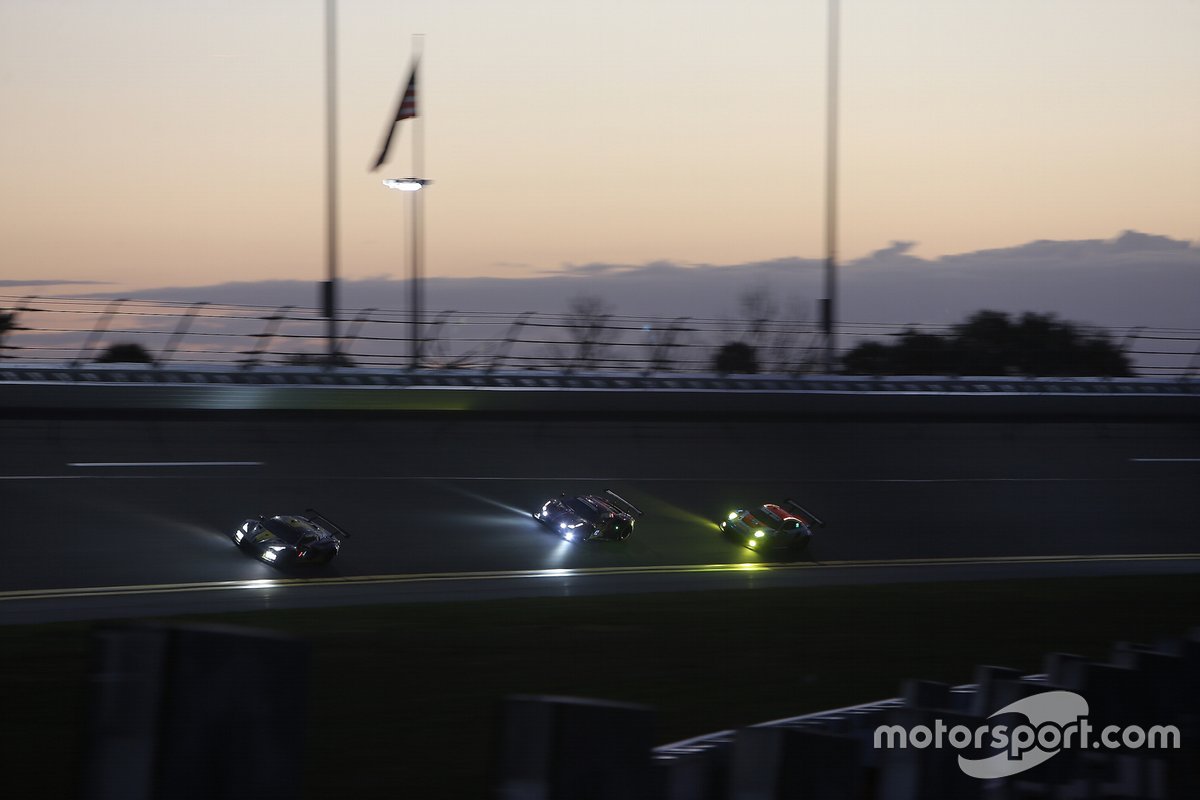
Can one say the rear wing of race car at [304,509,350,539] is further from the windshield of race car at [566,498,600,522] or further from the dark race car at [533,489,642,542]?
the windshield of race car at [566,498,600,522]

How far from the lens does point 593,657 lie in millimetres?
7625

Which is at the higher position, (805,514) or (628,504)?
(628,504)

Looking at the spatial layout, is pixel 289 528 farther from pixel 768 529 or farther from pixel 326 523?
pixel 768 529

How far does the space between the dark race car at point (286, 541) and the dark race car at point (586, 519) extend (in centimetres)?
265

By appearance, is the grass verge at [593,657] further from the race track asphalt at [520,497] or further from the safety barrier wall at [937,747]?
the safety barrier wall at [937,747]

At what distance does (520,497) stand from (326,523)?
2938 mm

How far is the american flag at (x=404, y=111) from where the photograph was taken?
82.7 feet

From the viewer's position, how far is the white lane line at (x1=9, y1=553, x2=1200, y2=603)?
34.2 feet

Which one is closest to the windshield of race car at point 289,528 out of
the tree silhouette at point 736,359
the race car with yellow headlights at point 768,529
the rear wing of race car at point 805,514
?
the race car with yellow headlights at point 768,529

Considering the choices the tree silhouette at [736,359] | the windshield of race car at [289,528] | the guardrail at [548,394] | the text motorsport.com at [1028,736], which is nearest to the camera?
the text motorsport.com at [1028,736]

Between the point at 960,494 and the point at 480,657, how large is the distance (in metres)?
11.2

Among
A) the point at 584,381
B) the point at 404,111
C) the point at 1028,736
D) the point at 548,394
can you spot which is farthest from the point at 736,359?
the point at 1028,736

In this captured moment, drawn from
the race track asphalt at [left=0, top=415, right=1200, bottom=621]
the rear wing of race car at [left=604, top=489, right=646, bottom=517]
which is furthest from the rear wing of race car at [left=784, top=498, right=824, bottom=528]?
the rear wing of race car at [left=604, top=489, right=646, bottom=517]

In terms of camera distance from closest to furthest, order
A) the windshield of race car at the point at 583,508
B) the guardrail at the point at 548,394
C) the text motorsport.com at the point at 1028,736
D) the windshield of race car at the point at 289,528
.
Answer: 1. the text motorsport.com at the point at 1028,736
2. the windshield of race car at the point at 289,528
3. the windshield of race car at the point at 583,508
4. the guardrail at the point at 548,394
